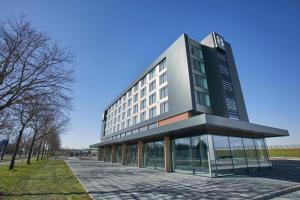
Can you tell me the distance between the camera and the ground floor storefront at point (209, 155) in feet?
54.2

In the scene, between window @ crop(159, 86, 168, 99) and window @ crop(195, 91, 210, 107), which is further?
window @ crop(159, 86, 168, 99)

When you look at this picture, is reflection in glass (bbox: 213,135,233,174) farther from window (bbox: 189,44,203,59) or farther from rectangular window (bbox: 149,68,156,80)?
rectangular window (bbox: 149,68,156,80)

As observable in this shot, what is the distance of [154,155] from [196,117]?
43.5 feet

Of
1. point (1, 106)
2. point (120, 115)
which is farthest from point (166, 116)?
point (120, 115)

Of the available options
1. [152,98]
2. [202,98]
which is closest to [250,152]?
[202,98]

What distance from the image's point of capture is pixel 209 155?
16109 mm

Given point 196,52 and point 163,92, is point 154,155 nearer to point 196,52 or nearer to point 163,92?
point 163,92

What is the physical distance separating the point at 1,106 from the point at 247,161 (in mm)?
22535

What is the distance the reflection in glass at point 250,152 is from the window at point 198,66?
36.3 feet

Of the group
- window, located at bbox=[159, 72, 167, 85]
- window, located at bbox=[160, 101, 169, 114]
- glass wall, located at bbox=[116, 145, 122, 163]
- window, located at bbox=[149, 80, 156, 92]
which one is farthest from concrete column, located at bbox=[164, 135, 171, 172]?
glass wall, located at bbox=[116, 145, 122, 163]

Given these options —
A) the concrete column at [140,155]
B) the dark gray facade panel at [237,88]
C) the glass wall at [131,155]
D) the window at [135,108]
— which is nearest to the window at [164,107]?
the concrete column at [140,155]

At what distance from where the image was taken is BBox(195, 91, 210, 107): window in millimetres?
23837

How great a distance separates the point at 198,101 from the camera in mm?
23641

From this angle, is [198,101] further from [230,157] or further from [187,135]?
[230,157]
